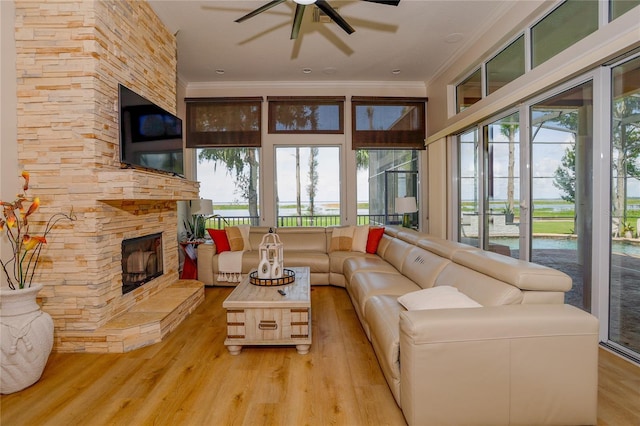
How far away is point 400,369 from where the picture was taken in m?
1.78

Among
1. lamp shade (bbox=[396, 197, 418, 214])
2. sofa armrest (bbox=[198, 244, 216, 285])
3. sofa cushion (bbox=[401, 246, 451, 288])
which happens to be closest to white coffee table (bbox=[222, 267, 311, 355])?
sofa cushion (bbox=[401, 246, 451, 288])

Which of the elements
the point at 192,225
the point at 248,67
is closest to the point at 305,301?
the point at 192,225

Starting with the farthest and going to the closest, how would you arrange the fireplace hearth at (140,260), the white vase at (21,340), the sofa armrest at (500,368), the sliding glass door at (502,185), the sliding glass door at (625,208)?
the sliding glass door at (502,185)
the fireplace hearth at (140,260)
the sliding glass door at (625,208)
the white vase at (21,340)
the sofa armrest at (500,368)

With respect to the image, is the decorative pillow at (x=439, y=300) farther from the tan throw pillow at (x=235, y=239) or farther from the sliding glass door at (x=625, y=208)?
the tan throw pillow at (x=235, y=239)

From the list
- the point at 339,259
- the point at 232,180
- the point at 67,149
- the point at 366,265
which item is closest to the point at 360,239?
the point at 339,259

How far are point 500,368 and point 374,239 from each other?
3.32m

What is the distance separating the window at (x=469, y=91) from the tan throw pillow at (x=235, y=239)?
3.64m

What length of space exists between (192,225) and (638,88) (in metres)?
5.43

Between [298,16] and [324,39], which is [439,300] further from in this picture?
[324,39]

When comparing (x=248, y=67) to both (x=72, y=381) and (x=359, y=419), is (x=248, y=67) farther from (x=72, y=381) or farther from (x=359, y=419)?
(x=359, y=419)

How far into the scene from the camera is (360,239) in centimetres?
500

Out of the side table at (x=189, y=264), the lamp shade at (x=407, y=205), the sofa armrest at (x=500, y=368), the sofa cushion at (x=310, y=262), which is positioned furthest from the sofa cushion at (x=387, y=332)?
the side table at (x=189, y=264)

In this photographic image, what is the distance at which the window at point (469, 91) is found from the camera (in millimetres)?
4520

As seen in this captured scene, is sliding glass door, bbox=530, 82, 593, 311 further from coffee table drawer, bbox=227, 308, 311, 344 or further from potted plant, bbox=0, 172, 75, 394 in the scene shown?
potted plant, bbox=0, 172, 75, 394
